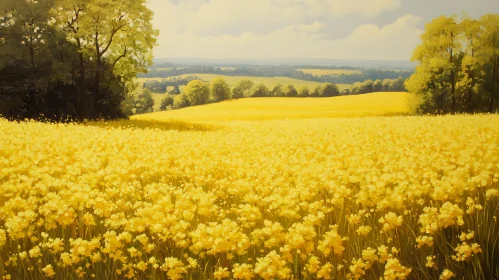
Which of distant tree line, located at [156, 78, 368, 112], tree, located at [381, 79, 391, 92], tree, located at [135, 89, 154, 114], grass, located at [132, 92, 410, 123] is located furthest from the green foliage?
tree, located at [135, 89, 154, 114]

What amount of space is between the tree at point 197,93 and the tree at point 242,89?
35.5 ft

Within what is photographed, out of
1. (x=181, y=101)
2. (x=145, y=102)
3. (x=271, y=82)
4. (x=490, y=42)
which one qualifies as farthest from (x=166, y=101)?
(x=490, y=42)

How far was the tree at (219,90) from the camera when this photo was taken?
103688 mm

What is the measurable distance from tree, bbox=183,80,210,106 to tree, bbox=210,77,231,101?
2.54 meters

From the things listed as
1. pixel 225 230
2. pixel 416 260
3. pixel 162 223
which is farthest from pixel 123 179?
pixel 416 260

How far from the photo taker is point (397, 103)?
66938 millimetres

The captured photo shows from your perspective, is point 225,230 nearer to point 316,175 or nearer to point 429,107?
point 316,175

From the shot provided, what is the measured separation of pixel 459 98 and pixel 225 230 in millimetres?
54711

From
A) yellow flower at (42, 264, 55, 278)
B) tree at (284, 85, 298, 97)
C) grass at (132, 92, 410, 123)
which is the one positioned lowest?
grass at (132, 92, 410, 123)

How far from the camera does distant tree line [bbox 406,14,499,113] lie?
153 feet

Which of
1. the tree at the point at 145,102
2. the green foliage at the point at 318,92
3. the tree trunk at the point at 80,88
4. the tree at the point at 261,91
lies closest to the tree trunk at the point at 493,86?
the tree trunk at the point at 80,88

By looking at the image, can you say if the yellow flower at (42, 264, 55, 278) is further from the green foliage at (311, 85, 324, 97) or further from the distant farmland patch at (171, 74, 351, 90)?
the distant farmland patch at (171, 74, 351, 90)

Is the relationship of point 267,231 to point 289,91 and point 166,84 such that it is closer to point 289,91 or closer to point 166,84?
point 289,91

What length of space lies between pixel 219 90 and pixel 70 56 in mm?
72181
